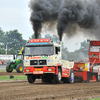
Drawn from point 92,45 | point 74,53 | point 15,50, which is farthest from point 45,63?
point 15,50

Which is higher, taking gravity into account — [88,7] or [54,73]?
[88,7]

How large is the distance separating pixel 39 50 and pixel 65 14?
7948 mm

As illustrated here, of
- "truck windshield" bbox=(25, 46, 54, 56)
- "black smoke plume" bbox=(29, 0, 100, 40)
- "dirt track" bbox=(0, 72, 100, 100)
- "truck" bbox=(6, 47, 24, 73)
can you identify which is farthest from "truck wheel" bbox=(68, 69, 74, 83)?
"truck" bbox=(6, 47, 24, 73)

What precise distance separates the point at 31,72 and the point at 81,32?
1116 centimetres

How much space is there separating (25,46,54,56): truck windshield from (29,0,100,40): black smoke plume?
23.6ft

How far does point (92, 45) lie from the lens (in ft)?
73.7

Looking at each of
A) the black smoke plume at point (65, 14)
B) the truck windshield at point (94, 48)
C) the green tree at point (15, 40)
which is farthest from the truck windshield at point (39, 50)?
the green tree at point (15, 40)

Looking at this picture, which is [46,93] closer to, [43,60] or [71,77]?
[43,60]

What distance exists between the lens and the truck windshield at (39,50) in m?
16.1

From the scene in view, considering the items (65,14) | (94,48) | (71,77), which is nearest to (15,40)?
(65,14)

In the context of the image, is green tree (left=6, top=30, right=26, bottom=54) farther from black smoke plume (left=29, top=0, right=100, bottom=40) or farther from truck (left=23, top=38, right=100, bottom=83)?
truck (left=23, top=38, right=100, bottom=83)

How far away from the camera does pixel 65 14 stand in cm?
2325

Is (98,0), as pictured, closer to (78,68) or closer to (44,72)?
(78,68)

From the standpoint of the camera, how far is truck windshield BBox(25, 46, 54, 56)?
53.0ft
